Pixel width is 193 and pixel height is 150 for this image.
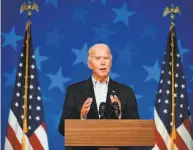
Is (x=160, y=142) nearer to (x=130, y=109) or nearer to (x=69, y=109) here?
(x=130, y=109)

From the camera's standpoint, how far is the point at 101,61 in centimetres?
424

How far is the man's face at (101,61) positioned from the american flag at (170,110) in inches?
53.8

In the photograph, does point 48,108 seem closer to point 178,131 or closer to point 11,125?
point 11,125

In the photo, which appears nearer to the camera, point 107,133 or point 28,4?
point 107,133

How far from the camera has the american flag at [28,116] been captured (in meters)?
5.16

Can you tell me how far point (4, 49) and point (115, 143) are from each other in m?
3.05

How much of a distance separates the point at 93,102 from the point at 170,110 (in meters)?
1.66

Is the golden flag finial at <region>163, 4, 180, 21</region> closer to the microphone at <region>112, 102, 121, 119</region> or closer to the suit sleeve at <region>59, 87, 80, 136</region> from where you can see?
the suit sleeve at <region>59, 87, 80, 136</region>

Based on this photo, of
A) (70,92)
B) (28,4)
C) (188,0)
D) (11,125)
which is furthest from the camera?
(188,0)

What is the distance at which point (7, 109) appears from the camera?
5594 millimetres

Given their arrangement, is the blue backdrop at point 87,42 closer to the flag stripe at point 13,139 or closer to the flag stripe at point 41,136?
the flag stripe at point 41,136

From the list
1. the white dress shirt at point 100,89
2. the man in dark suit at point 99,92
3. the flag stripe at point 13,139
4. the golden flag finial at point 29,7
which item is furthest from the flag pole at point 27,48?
the white dress shirt at point 100,89

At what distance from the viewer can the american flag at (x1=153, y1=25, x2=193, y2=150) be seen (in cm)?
530

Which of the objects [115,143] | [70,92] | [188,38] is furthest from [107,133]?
[188,38]
